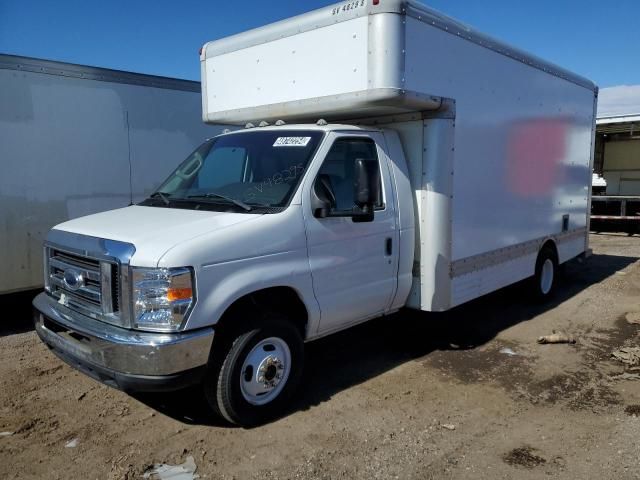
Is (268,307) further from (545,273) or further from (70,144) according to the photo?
(545,273)

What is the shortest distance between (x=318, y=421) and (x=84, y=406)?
192 cm

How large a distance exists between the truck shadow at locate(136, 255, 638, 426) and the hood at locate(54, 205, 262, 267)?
1500 mm

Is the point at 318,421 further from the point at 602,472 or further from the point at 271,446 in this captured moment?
the point at 602,472

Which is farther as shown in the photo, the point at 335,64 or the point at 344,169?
the point at 335,64

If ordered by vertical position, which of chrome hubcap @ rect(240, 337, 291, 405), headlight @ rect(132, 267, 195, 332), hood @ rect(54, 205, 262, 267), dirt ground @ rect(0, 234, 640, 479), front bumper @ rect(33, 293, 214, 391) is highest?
hood @ rect(54, 205, 262, 267)

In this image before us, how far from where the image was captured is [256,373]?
402cm

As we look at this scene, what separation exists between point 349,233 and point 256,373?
4.46 ft

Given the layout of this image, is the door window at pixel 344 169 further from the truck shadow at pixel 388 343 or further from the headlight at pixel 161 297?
the truck shadow at pixel 388 343

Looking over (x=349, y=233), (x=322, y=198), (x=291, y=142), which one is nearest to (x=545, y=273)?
(x=349, y=233)

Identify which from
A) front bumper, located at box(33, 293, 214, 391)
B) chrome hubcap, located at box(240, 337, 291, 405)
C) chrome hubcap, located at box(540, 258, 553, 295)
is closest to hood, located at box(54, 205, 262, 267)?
front bumper, located at box(33, 293, 214, 391)

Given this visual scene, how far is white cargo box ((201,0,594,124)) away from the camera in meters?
4.47

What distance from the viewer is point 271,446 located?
3.76m

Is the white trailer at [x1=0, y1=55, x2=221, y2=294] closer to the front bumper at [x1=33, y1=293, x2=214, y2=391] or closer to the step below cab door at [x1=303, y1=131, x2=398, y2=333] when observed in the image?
the front bumper at [x1=33, y1=293, x2=214, y2=391]

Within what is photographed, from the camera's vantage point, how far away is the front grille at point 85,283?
3555 mm
